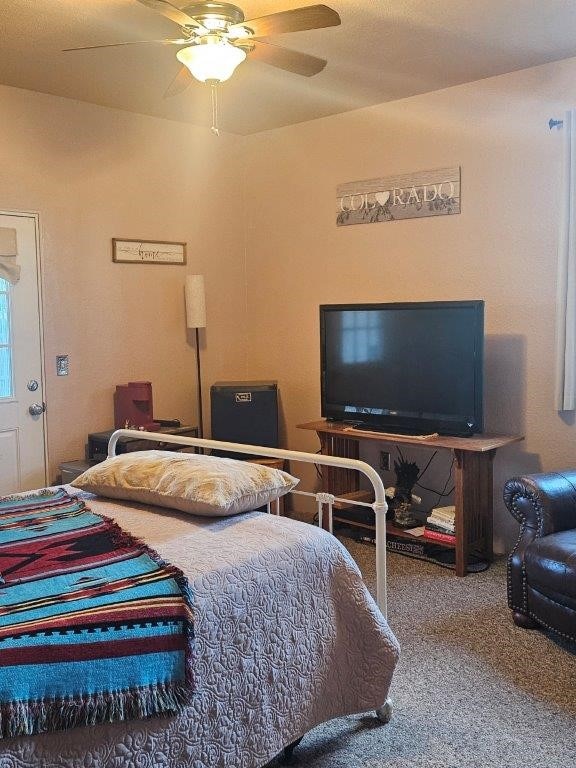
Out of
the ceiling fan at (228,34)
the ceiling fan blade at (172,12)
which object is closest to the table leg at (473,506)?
the ceiling fan at (228,34)

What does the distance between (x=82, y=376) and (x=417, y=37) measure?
8.64ft

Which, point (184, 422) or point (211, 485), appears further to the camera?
point (184, 422)

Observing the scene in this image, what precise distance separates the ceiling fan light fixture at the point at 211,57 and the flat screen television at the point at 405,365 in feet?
5.72

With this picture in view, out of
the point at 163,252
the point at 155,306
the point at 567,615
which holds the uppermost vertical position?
the point at 163,252

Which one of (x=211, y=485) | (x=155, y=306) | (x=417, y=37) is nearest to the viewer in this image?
(x=211, y=485)

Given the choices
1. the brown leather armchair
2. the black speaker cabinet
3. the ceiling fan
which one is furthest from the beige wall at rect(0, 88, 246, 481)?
the brown leather armchair

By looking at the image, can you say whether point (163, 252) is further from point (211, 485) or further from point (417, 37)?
point (211, 485)

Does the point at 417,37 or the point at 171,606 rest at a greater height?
the point at 417,37

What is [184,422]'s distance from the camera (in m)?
5.12

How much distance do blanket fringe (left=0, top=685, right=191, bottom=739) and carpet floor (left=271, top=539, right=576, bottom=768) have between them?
0.75 metres

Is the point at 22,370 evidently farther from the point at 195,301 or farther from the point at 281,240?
the point at 281,240

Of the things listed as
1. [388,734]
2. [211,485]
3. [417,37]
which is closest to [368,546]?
[388,734]

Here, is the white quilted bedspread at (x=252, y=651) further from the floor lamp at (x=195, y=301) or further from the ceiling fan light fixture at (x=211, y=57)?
the floor lamp at (x=195, y=301)

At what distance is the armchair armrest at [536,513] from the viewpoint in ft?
10.2
